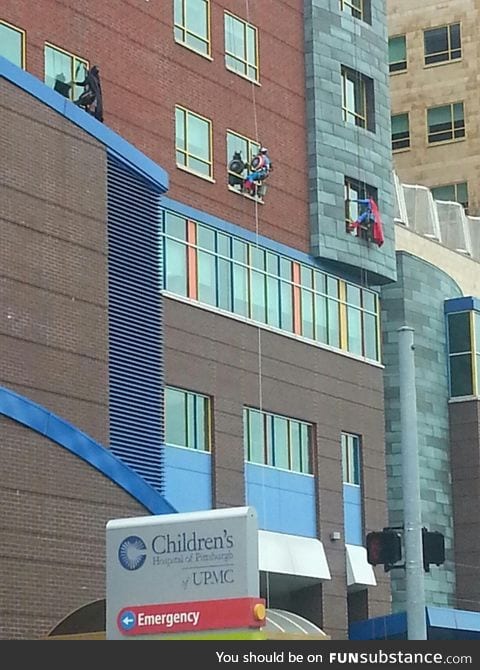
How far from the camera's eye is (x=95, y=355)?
123 feet

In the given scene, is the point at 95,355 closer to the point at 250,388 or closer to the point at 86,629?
the point at 86,629

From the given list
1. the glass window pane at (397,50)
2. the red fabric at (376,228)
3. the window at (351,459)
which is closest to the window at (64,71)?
the red fabric at (376,228)

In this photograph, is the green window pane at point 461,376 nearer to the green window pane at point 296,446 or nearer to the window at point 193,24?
the green window pane at point 296,446

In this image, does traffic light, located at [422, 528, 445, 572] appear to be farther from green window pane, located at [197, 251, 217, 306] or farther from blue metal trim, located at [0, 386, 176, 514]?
green window pane, located at [197, 251, 217, 306]

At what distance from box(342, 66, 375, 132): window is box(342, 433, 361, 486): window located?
958 centimetres

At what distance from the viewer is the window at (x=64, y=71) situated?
141 ft

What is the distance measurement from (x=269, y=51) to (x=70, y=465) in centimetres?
2196

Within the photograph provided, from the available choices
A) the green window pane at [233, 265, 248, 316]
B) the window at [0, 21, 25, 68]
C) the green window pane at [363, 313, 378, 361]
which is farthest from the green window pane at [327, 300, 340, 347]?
the window at [0, 21, 25, 68]

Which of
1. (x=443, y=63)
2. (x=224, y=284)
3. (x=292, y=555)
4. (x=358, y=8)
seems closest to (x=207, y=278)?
(x=224, y=284)

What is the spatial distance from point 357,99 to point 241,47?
609 cm

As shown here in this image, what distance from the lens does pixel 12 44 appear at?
138ft

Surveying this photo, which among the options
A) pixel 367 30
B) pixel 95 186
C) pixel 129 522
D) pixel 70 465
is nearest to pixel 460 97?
pixel 367 30

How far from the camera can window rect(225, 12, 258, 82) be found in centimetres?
5078

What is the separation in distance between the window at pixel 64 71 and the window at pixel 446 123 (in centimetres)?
3508
